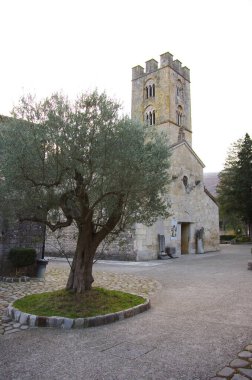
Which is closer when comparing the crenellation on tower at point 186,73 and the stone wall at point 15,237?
the stone wall at point 15,237

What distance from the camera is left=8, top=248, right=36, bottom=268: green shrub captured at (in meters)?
12.0

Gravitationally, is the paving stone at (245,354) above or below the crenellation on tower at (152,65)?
below

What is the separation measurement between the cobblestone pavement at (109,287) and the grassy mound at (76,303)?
1.82ft

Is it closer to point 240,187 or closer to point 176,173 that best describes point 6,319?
point 176,173

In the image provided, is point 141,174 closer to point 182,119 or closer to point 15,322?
point 15,322

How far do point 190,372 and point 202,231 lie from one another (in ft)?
74.5

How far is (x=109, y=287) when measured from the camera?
9.99 meters

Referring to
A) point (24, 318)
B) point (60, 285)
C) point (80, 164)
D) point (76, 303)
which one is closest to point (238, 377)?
Answer: point (76, 303)

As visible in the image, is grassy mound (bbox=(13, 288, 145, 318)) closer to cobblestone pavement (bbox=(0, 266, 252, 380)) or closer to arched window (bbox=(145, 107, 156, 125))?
cobblestone pavement (bbox=(0, 266, 252, 380))

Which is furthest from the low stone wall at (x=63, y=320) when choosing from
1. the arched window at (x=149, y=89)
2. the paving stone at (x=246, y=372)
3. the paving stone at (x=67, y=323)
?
the arched window at (x=149, y=89)

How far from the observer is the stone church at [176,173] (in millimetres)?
20156

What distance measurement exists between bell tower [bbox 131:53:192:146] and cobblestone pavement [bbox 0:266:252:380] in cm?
2862

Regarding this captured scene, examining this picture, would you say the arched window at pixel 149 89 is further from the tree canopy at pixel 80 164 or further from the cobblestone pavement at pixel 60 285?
the tree canopy at pixel 80 164

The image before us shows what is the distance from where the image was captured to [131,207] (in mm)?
7281
